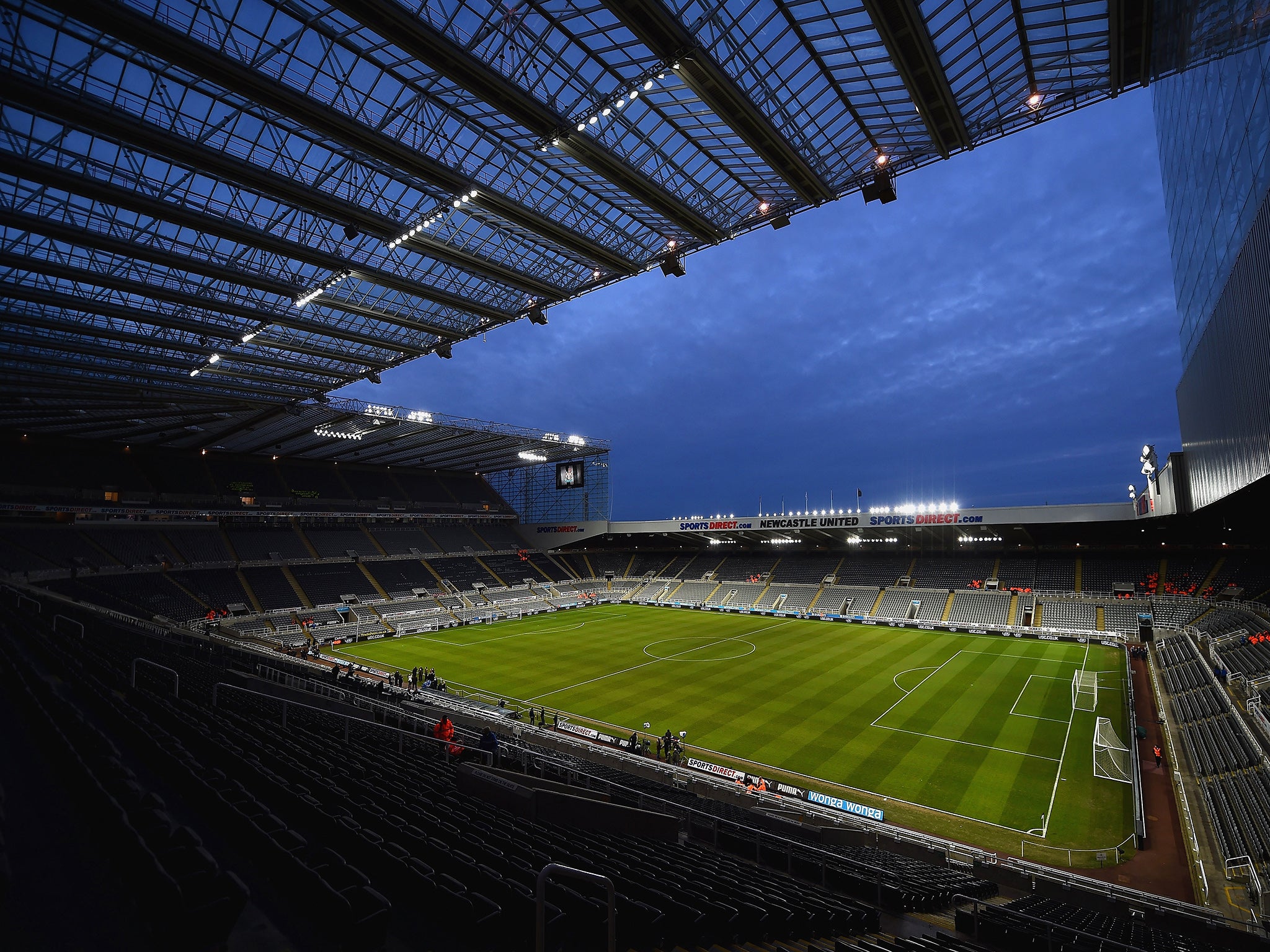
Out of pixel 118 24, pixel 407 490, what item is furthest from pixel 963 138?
pixel 407 490

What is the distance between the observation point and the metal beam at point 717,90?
33.0ft

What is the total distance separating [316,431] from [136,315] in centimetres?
2597

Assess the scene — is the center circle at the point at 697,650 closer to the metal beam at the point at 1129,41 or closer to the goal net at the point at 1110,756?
the goal net at the point at 1110,756

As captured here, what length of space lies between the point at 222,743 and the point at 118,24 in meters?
12.3

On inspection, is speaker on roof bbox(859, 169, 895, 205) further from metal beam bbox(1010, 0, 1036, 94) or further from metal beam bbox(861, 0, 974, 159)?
metal beam bbox(1010, 0, 1036, 94)

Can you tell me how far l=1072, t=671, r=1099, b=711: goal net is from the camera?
2517cm

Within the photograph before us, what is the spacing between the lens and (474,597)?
54844 mm

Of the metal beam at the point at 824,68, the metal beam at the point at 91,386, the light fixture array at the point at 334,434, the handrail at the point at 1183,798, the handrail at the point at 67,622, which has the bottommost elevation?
the handrail at the point at 1183,798

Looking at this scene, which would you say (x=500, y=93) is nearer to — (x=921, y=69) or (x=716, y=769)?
(x=921, y=69)

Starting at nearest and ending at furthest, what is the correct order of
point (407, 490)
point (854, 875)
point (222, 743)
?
point (222, 743)
point (854, 875)
point (407, 490)

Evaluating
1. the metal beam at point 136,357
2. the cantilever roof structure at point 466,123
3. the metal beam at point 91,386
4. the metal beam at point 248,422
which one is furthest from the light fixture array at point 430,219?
the metal beam at point 248,422

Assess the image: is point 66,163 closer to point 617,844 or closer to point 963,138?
point 617,844

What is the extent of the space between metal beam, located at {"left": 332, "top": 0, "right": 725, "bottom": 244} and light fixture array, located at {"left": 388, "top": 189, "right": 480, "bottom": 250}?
350cm

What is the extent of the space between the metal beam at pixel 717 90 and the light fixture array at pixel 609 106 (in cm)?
42
